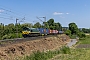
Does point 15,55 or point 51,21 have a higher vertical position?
point 51,21

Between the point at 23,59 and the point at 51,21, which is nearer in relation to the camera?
the point at 23,59

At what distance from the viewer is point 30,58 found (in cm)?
2367

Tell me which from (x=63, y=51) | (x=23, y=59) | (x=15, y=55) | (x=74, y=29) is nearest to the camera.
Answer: (x=23, y=59)

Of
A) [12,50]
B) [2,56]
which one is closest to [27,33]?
[12,50]


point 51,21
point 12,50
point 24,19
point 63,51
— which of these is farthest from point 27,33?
point 51,21

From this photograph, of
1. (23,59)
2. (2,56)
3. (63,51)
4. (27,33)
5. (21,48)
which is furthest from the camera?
(27,33)

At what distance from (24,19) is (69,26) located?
3568 inches

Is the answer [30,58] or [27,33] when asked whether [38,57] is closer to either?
[30,58]

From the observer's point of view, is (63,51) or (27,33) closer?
(63,51)

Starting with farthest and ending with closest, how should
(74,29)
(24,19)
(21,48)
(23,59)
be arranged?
(74,29) → (24,19) → (21,48) → (23,59)

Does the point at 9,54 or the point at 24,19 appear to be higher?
the point at 24,19

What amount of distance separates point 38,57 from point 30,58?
98 centimetres

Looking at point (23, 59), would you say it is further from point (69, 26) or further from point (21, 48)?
point (69, 26)

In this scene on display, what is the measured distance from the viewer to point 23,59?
2397 centimetres
